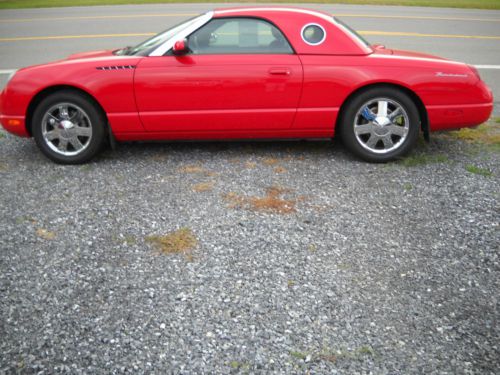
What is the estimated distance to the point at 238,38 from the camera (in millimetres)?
5270

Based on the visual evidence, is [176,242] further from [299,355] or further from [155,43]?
[155,43]

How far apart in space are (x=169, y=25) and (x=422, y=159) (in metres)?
10.5

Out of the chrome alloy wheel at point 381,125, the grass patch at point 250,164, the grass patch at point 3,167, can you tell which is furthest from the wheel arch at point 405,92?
the grass patch at point 3,167

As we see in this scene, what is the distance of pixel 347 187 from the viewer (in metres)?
4.86

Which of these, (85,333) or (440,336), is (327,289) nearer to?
(440,336)

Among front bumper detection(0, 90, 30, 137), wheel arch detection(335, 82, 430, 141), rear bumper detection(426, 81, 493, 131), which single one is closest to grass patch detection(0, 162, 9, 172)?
front bumper detection(0, 90, 30, 137)

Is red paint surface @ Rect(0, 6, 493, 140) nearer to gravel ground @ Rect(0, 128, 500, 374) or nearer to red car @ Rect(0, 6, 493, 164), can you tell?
red car @ Rect(0, 6, 493, 164)

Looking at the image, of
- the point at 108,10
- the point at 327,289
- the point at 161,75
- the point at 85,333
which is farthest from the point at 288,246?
the point at 108,10

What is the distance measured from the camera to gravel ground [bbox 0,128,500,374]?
9.41ft

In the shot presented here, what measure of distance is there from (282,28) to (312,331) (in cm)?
318

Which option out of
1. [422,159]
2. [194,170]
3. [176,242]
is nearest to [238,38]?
[194,170]

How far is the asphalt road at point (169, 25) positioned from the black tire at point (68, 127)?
4.15 meters

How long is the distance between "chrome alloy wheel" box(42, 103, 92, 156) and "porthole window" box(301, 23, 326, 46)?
2.24 metres

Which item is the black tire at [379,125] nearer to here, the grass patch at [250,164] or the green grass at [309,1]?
the grass patch at [250,164]
